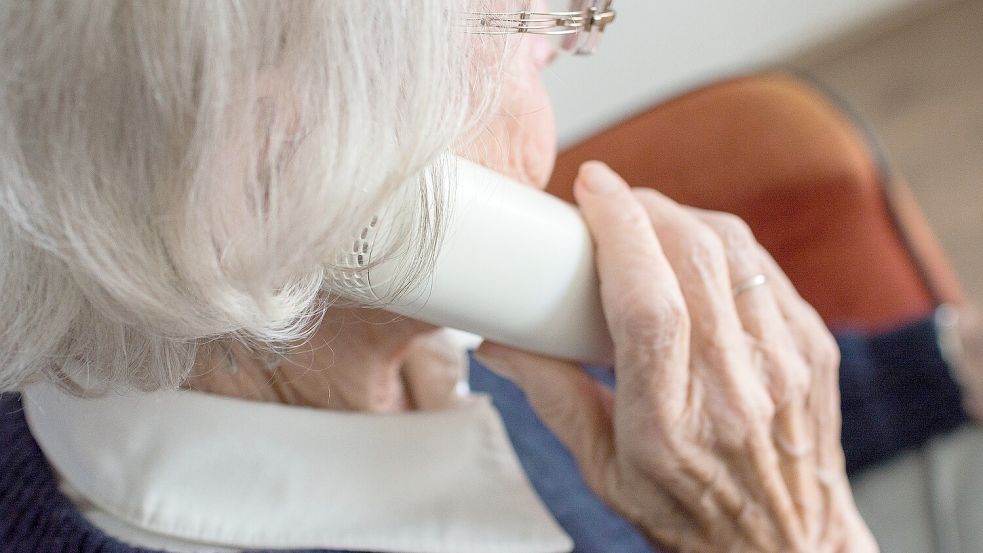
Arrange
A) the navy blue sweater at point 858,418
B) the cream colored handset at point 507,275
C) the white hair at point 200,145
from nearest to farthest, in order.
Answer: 1. the white hair at point 200,145
2. the cream colored handset at point 507,275
3. the navy blue sweater at point 858,418

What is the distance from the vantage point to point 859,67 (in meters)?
2.07

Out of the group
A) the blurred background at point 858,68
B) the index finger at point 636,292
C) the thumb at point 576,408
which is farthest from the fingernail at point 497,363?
the blurred background at point 858,68

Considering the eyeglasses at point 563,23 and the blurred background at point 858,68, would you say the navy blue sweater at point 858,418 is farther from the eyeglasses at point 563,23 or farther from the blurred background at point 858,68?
the blurred background at point 858,68

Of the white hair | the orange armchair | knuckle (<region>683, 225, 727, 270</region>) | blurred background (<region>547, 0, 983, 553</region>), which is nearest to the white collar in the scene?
the white hair

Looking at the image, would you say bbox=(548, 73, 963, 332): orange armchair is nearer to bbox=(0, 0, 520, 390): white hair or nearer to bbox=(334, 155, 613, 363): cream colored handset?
bbox=(334, 155, 613, 363): cream colored handset

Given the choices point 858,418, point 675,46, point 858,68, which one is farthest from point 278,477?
point 858,68

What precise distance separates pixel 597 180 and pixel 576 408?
22 centimetres

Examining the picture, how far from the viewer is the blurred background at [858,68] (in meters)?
1.66

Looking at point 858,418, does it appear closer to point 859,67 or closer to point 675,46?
point 675,46

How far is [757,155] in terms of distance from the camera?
1.03m

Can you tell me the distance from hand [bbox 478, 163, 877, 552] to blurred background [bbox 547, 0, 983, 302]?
2.71 ft

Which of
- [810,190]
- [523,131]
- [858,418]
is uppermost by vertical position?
[523,131]

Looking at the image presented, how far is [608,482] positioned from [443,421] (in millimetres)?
161

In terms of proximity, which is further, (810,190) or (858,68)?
(858,68)
